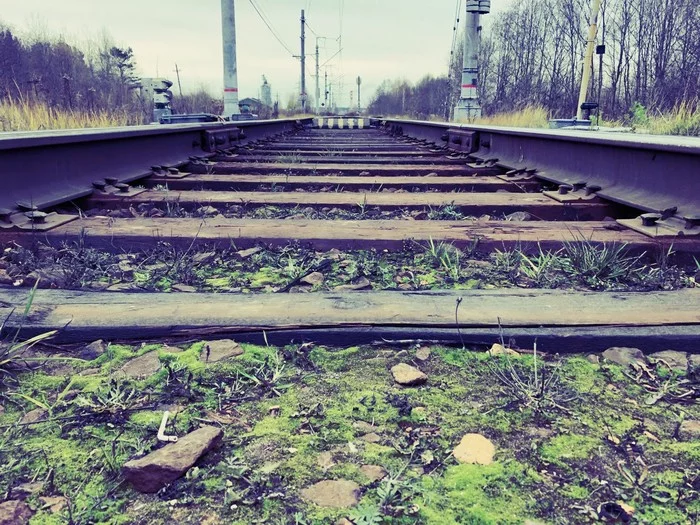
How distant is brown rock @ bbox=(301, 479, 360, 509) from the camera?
2.73 ft

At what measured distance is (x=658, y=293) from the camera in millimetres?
1583

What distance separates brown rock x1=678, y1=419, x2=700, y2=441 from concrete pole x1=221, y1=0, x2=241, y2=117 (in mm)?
14502

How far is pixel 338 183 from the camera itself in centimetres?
382

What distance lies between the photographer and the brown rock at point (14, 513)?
0.78m

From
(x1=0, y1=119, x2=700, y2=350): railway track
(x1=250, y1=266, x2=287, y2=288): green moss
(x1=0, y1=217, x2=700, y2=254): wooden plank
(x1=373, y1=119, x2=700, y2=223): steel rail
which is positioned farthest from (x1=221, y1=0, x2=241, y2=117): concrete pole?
(x1=250, y1=266, x2=287, y2=288): green moss

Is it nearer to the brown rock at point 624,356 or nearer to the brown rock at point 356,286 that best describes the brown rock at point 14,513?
the brown rock at point 356,286

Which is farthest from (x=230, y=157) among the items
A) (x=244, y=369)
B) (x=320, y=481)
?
(x=320, y=481)

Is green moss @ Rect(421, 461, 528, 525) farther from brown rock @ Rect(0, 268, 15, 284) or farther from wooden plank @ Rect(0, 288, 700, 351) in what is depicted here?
brown rock @ Rect(0, 268, 15, 284)

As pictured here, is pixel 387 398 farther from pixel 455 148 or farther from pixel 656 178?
pixel 455 148

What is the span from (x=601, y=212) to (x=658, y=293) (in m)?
1.45

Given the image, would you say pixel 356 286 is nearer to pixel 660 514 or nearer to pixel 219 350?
pixel 219 350

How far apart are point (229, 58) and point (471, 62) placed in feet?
21.9

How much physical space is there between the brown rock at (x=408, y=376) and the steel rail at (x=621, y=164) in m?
1.68

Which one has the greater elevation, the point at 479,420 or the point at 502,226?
the point at 502,226
